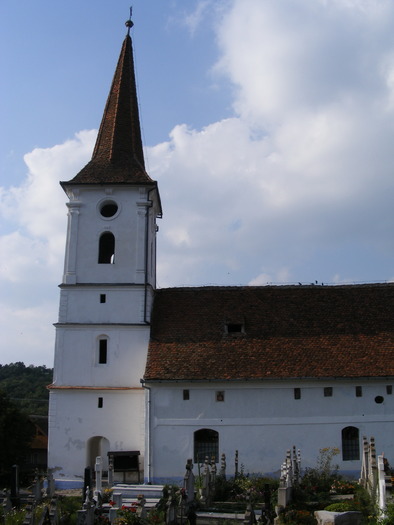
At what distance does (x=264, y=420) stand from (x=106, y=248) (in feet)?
38.9

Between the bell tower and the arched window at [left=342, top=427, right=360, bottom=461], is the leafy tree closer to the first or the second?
the bell tower

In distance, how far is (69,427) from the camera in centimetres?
2852

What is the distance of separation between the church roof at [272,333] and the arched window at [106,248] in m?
3.18

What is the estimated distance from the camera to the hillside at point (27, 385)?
68.0 metres

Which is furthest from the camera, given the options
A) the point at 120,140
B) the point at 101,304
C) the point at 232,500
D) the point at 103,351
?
the point at 120,140

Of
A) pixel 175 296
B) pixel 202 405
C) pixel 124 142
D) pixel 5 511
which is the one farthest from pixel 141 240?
pixel 5 511

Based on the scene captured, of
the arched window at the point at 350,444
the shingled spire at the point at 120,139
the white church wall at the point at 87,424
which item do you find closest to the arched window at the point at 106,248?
the shingled spire at the point at 120,139

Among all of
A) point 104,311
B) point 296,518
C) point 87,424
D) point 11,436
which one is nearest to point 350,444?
point 296,518

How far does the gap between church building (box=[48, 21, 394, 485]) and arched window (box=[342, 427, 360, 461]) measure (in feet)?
0.16

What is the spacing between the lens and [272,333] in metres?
29.6

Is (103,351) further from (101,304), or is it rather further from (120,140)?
(120,140)

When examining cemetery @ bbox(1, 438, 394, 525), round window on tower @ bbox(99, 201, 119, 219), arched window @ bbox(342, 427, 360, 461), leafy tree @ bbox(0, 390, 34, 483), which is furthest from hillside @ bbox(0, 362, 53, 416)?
arched window @ bbox(342, 427, 360, 461)

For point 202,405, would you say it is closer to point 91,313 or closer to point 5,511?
point 91,313

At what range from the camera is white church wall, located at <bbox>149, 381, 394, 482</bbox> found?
89.6ft
